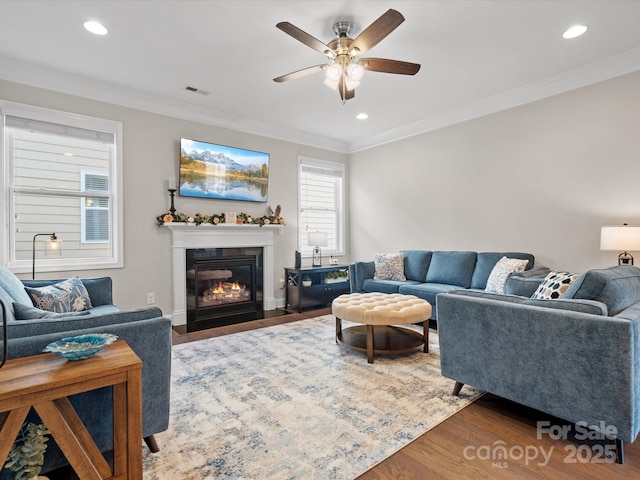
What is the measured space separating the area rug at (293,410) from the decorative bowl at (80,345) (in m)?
0.70

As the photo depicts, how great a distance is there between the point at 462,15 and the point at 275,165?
10.7ft

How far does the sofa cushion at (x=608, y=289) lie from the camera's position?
1829 millimetres

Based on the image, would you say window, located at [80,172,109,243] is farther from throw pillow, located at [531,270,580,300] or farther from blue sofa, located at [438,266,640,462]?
throw pillow, located at [531,270,580,300]

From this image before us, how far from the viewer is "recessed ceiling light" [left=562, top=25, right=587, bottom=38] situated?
2.74m

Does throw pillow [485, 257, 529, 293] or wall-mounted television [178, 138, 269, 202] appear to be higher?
wall-mounted television [178, 138, 269, 202]

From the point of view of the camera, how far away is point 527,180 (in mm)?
3959

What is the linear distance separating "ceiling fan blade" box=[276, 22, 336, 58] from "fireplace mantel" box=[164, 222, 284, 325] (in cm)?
271

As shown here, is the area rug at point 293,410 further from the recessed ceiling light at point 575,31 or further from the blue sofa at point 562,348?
the recessed ceiling light at point 575,31

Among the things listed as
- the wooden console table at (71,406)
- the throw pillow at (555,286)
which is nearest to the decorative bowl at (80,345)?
the wooden console table at (71,406)

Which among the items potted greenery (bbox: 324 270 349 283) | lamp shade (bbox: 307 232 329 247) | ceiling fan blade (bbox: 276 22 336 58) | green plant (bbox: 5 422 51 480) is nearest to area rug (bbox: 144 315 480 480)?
green plant (bbox: 5 422 51 480)

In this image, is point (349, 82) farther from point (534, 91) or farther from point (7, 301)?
point (7, 301)

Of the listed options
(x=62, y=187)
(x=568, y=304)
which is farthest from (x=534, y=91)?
(x=62, y=187)

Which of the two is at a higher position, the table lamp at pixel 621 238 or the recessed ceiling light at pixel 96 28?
the recessed ceiling light at pixel 96 28

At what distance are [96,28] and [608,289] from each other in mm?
4045
